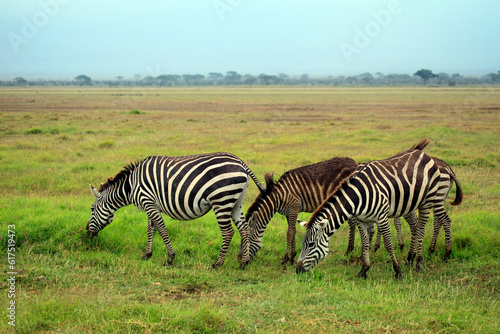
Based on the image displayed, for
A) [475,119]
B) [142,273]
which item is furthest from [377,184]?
[475,119]

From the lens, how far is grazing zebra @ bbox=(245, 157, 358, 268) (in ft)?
24.0

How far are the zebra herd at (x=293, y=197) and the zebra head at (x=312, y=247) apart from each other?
1cm

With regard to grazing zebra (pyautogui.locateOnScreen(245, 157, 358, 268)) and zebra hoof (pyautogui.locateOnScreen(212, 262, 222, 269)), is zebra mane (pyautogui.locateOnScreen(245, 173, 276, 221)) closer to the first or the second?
grazing zebra (pyautogui.locateOnScreen(245, 157, 358, 268))

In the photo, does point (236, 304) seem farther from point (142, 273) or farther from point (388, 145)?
point (388, 145)

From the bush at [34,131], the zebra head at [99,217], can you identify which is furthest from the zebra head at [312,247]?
the bush at [34,131]

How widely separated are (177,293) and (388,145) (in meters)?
14.4

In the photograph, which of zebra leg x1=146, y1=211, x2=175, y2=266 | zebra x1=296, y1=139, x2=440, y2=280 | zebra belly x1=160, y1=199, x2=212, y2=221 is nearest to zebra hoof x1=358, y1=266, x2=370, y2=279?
zebra x1=296, y1=139, x2=440, y2=280

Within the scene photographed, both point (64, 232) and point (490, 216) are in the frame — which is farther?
point (490, 216)

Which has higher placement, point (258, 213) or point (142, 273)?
point (258, 213)

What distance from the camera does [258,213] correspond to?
734 centimetres

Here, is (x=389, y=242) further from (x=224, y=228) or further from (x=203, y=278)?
(x=203, y=278)

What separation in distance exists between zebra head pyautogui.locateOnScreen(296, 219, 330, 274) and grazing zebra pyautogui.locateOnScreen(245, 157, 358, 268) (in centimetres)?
80

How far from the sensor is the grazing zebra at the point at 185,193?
688cm

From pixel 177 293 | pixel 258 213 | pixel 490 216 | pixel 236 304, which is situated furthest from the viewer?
pixel 490 216
